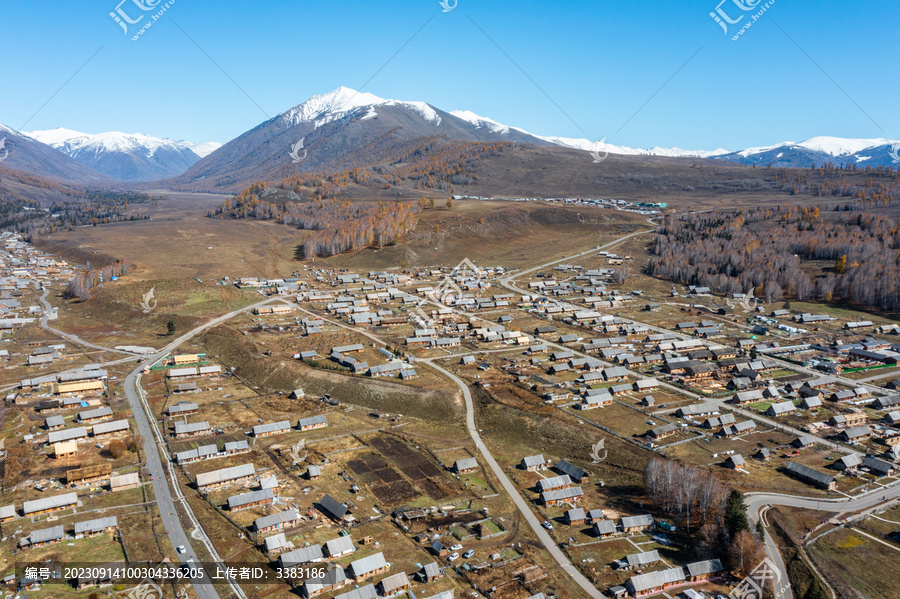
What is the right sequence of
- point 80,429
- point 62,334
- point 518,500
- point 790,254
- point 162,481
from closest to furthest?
1. point 518,500
2. point 162,481
3. point 80,429
4. point 62,334
5. point 790,254

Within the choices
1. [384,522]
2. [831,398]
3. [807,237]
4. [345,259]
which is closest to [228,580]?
[384,522]

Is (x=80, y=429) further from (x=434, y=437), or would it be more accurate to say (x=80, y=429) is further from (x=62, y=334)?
(x=62, y=334)

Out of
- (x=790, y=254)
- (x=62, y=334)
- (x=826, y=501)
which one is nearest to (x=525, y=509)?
(x=826, y=501)

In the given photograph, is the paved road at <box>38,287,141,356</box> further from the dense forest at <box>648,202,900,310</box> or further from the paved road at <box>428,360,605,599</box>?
the dense forest at <box>648,202,900,310</box>

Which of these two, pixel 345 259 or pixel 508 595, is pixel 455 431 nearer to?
pixel 508 595

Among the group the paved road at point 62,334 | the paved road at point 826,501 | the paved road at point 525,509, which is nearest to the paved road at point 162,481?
the paved road at point 62,334

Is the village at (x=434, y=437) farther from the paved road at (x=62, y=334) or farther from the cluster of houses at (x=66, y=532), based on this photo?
the paved road at (x=62, y=334)
